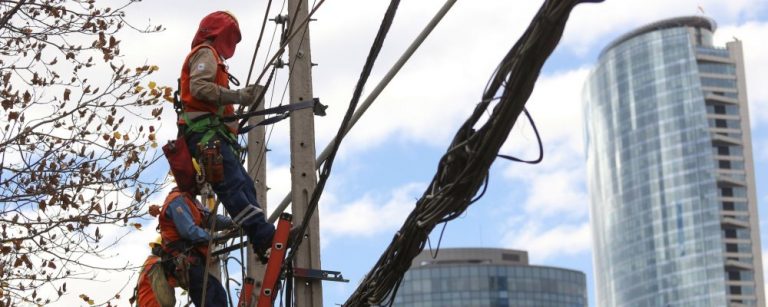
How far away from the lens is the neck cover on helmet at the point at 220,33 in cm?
876

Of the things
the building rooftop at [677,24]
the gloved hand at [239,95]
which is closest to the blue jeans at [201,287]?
the gloved hand at [239,95]

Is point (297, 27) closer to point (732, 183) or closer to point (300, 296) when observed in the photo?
point (300, 296)

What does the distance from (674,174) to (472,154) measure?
171m

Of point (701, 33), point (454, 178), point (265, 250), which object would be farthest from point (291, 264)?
point (701, 33)

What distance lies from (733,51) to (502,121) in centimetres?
17879

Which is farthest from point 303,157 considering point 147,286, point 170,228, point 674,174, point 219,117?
point 674,174

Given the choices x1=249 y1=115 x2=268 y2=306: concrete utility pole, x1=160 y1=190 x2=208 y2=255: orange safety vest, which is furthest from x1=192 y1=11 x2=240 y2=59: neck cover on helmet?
x1=249 y1=115 x2=268 y2=306: concrete utility pole

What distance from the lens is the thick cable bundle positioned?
18.6 feet

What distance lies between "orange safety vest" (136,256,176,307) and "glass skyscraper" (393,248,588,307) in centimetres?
12952

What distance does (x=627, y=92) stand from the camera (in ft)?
599

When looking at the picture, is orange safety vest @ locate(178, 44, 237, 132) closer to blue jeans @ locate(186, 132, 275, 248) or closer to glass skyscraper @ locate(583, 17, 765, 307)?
blue jeans @ locate(186, 132, 275, 248)

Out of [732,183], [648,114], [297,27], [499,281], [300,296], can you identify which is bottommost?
[300,296]

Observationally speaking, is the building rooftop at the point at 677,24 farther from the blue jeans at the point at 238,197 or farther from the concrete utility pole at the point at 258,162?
the blue jeans at the point at 238,197

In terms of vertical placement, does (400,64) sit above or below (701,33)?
below
